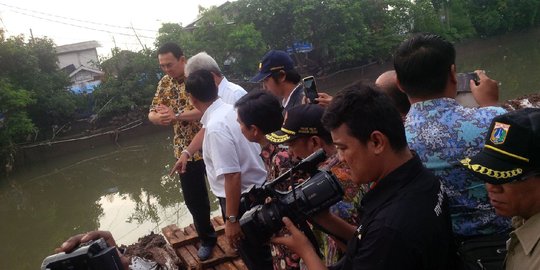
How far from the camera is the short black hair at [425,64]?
57.8 inches

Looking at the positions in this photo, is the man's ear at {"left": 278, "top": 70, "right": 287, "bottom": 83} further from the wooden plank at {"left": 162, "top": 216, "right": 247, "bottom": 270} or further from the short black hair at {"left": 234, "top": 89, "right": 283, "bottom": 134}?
the wooden plank at {"left": 162, "top": 216, "right": 247, "bottom": 270}

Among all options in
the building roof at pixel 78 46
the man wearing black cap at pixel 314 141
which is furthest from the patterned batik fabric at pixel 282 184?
the building roof at pixel 78 46

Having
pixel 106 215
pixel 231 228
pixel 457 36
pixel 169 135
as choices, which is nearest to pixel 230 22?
pixel 169 135

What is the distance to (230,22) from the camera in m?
19.0

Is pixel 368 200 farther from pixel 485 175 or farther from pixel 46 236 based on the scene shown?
pixel 46 236

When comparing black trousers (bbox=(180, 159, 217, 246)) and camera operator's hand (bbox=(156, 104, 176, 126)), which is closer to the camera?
camera operator's hand (bbox=(156, 104, 176, 126))

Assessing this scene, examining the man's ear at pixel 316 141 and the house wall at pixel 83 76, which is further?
the house wall at pixel 83 76

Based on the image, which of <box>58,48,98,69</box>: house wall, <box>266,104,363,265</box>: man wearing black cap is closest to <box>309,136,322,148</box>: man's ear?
<box>266,104,363,265</box>: man wearing black cap

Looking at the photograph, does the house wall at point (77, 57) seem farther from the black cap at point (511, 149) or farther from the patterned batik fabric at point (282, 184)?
the black cap at point (511, 149)

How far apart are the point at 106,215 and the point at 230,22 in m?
12.6

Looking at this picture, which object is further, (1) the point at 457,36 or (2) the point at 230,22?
Result: (1) the point at 457,36

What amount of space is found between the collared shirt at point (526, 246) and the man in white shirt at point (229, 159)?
1.29 m

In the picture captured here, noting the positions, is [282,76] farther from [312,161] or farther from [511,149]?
[511,149]

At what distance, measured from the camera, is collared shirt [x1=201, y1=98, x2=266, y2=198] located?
2.27 m
